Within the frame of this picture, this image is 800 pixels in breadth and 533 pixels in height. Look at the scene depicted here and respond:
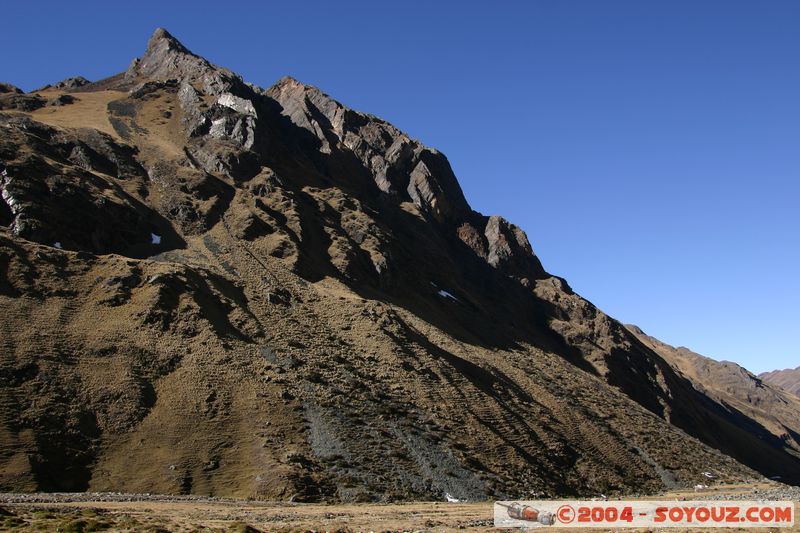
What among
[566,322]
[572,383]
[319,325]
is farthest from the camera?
[566,322]

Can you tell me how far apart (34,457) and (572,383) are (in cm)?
7740

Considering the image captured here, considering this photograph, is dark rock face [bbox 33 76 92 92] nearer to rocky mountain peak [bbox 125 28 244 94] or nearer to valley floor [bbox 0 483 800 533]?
rocky mountain peak [bbox 125 28 244 94]

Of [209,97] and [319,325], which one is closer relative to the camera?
[319,325]

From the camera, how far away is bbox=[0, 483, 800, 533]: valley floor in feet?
94.2

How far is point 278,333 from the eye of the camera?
75312mm

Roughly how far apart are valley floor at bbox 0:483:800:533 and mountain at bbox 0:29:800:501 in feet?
13.8

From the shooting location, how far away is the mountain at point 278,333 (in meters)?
54.4

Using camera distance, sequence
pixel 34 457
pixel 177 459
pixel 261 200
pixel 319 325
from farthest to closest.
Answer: pixel 261 200 → pixel 319 325 → pixel 177 459 → pixel 34 457

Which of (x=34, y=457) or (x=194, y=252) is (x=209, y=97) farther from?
(x=34, y=457)

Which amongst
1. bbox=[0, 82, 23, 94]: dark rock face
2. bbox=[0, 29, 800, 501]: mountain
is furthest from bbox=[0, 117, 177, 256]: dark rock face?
bbox=[0, 82, 23, 94]: dark rock face

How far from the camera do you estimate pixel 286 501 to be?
159ft

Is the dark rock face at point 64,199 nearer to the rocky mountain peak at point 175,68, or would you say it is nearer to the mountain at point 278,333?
the mountain at point 278,333

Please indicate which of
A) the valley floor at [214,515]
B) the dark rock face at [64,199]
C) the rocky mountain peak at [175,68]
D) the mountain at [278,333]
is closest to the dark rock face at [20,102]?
the mountain at [278,333]

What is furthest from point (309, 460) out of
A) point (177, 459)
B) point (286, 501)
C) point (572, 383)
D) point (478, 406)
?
point (572, 383)
